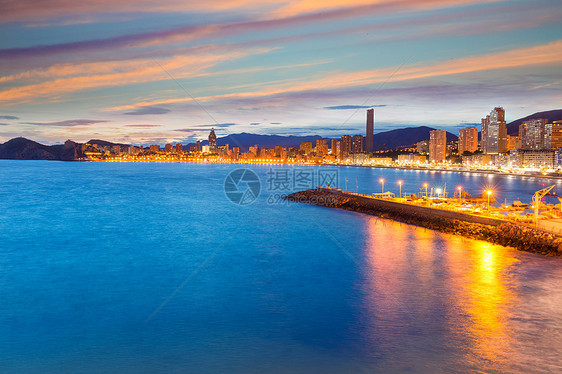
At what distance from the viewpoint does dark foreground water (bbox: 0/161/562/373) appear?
1199 cm

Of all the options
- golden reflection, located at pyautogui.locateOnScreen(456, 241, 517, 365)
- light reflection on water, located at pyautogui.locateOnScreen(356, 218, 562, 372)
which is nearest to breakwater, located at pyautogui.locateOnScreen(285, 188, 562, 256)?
light reflection on water, located at pyautogui.locateOnScreen(356, 218, 562, 372)

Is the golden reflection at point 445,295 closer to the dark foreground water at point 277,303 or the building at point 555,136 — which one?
the dark foreground water at point 277,303

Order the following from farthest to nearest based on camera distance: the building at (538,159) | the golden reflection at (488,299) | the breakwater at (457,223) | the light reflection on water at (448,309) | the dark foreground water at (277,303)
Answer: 1. the building at (538,159)
2. the breakwater at (457,223)
3. the golden reflection at (488,299)
4. the dark foreground water at (277,303)
5. the light reflection on water at (448,309)

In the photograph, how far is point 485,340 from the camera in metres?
12.9

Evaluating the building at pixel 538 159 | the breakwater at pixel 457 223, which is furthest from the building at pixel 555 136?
the breakwater at pixel 457 223

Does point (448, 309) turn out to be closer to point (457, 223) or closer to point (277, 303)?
point (277, 303)

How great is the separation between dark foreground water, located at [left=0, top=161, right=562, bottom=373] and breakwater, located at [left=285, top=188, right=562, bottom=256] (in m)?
1.43

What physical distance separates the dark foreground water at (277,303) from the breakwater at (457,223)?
143 centimetres

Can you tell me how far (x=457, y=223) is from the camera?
32.3 metres

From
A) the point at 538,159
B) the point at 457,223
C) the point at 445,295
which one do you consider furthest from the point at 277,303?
the point at 538,159

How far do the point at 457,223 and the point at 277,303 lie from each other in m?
21.3

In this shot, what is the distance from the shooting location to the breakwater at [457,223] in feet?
80.9

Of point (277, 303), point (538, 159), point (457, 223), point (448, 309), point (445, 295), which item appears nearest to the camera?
point (448, 309)

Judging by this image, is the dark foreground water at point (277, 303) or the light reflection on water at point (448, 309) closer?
the light reflection on water at point (448, 309)
